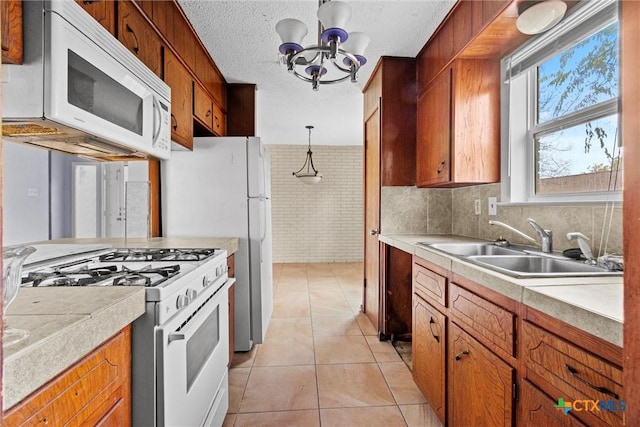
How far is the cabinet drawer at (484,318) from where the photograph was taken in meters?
1.05

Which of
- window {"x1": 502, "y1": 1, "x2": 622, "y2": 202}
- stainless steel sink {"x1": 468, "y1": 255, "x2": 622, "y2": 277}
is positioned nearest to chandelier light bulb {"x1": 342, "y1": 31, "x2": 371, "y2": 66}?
window {"x1": 502, "y1": 1, "x2": 622, "y2": 202}

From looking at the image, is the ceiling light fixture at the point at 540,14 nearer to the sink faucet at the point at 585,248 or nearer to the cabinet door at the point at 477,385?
the sink faucet at the point at 585,248

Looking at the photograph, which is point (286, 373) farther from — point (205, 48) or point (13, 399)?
point (205, 48)

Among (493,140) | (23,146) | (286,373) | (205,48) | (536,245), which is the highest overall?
(205,48)

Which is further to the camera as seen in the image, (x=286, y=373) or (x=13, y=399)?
(x=286, y=373)

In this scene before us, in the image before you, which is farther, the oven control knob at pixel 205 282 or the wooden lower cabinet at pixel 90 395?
the oven control knob at pixel 205 282

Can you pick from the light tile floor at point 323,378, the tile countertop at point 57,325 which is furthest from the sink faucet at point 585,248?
the tile countertop at point 57,325

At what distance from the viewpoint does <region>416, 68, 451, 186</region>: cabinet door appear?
7.04 ft

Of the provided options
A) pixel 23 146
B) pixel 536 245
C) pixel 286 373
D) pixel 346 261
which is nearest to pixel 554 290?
pixel 536 245

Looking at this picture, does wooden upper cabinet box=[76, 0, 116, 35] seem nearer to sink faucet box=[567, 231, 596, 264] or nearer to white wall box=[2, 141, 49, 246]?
white wall box=[2, 141, 49, 246]

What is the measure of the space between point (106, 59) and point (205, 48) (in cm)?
151

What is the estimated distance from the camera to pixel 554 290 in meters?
0.92

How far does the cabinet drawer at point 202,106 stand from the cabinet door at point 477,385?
7.28 feet

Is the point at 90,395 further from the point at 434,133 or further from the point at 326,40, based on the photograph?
the point at 434,133
